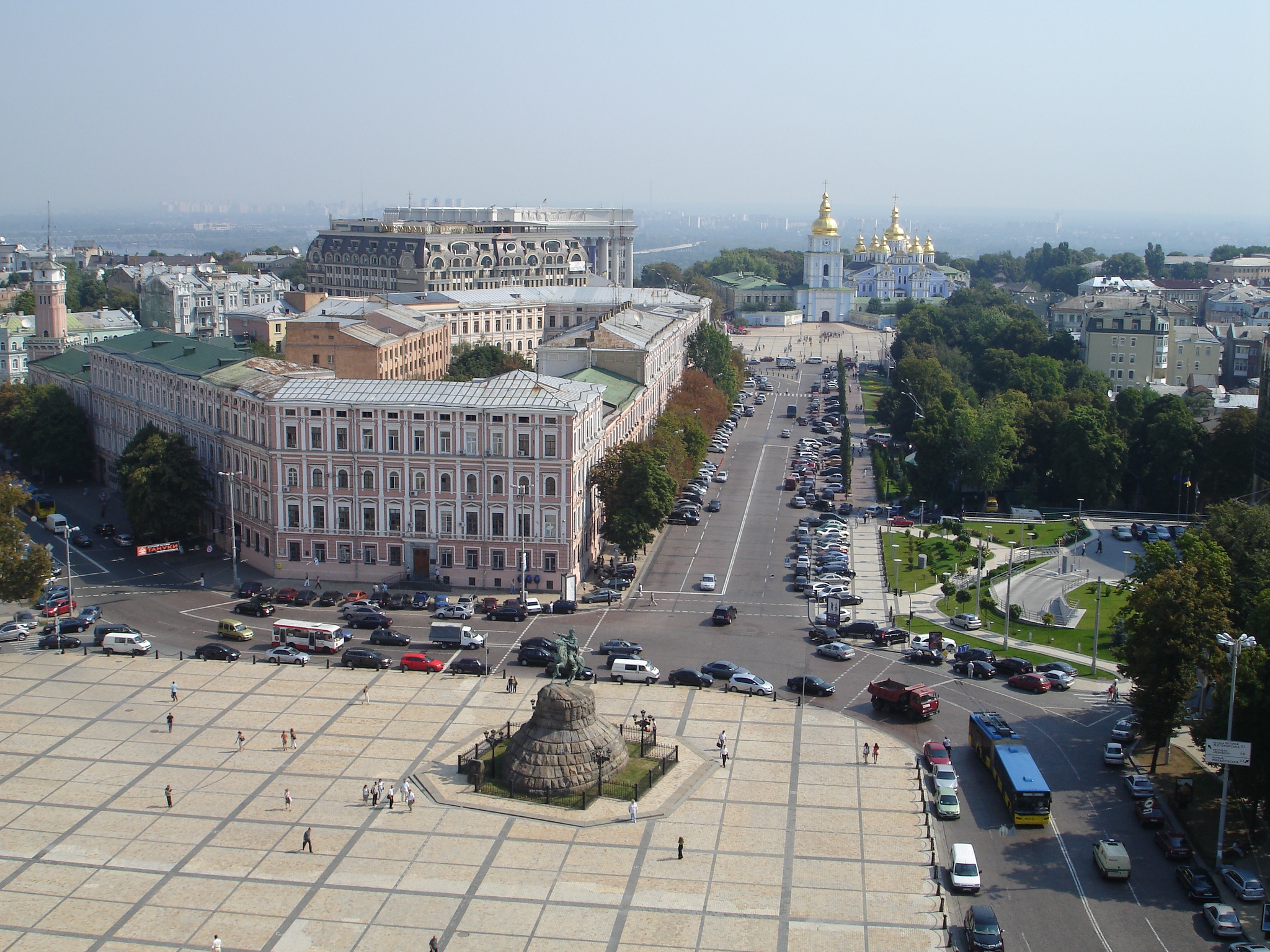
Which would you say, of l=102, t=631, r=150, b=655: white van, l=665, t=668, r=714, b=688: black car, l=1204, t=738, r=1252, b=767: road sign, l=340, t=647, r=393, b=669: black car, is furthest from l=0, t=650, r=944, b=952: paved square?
l=1204, t=738, r=1252, b=767: road sign

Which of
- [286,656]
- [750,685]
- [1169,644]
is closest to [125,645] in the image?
[286,656]

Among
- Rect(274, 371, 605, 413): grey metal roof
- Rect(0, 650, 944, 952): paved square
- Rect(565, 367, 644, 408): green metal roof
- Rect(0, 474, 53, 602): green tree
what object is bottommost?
Rect(0, 650, 944, 952): paved square

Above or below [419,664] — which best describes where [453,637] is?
above

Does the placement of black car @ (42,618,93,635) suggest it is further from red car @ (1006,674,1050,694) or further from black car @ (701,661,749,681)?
red car @ (1006,674,1050,694)

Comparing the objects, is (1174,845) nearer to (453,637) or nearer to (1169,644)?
(1169,644)

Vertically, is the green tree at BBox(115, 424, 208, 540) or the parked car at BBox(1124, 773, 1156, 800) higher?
the green tree at BBox(115, 424, 208, 540)

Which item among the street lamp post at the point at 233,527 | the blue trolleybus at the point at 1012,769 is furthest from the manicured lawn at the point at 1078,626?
the street lamp post at the point at 233,527
